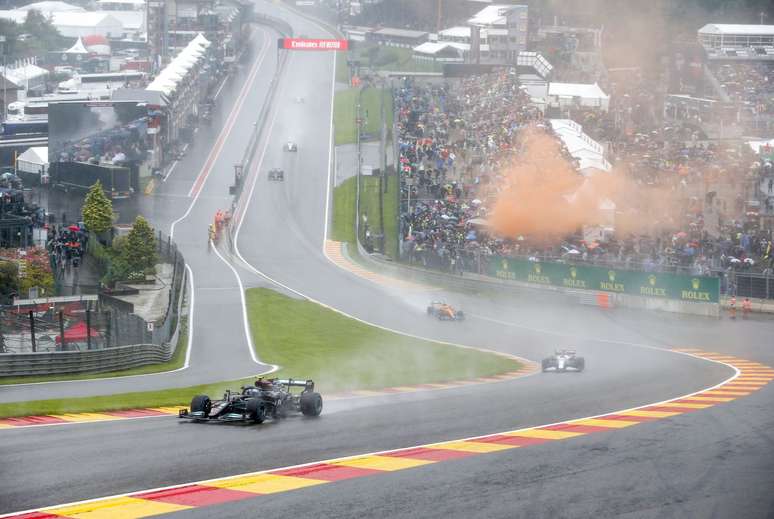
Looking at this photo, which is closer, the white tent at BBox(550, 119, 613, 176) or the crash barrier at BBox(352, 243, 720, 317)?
the crash barrier at BBox(352, 243, 720, 317)

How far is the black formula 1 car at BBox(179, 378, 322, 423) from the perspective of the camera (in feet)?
71.1

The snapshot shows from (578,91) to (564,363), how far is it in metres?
49.9

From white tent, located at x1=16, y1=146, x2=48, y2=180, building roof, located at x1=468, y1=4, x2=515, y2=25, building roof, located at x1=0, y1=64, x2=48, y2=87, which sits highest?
building roof, located at x1=468, y1=4, x2=515, y2=25

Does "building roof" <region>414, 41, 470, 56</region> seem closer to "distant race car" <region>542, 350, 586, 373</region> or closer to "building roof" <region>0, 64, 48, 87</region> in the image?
"building roof" <region>0, 64, 48, 87</region>

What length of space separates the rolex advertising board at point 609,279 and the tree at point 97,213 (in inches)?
756

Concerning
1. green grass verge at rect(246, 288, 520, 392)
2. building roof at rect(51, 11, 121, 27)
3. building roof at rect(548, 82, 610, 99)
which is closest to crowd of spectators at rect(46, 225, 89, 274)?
green grass verge at rect(246, 288, 520, 392)

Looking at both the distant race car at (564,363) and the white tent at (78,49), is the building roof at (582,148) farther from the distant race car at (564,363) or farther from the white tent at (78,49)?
the white tent at (78,49)

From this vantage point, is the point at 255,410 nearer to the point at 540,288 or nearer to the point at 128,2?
the point at 540,288

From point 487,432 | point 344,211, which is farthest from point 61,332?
point 344,211

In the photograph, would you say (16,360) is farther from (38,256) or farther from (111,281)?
(111,281)

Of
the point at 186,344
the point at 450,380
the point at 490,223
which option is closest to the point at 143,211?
the point at 490,223

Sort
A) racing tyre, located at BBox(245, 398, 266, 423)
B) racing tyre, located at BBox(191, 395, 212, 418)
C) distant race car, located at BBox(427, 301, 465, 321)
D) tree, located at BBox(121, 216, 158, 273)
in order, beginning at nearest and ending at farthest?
racing tyre, located at BBox(245, 398, 266, 423)
racing tyre, located at BBox(191, 395, 212, 418)
distant race car, located at BBox(427, 301, 465, 321)
tree, located at BBox(121, 216, 158, 273)

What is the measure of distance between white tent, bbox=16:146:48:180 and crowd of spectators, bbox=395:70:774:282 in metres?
23.8

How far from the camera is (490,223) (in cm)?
5784
